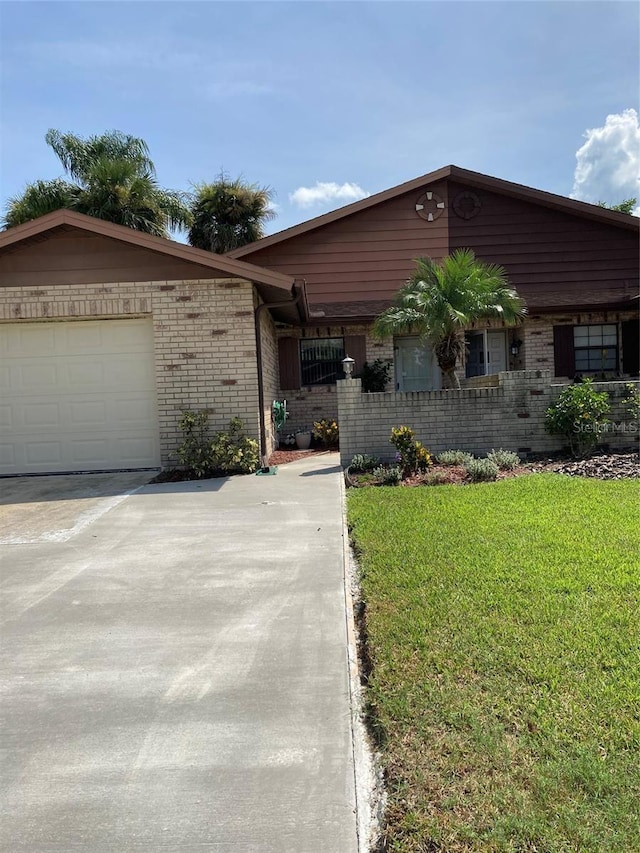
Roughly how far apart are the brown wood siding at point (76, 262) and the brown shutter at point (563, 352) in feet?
32.1

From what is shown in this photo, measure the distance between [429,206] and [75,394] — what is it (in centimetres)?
993

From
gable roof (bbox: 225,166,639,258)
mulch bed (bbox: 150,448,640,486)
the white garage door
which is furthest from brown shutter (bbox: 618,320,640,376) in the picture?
the white garage door

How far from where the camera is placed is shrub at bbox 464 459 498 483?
827cm

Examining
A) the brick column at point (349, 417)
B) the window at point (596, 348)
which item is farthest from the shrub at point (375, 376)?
the window at point (596, 348)

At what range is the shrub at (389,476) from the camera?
8320 mm

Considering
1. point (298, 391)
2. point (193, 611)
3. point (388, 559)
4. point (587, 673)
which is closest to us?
point (587, 673)

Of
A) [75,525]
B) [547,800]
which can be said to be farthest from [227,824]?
[75,525]

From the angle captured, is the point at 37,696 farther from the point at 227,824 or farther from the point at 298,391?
the point at 298,391

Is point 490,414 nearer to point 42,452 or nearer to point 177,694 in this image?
point 42,452

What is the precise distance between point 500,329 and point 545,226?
2.78 metres

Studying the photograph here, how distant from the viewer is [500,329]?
15.4 m

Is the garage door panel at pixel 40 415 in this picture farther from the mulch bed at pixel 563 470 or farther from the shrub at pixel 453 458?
the shrub at pixel 453 458

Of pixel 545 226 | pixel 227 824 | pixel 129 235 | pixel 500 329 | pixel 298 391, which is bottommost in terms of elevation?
pixel 227 824

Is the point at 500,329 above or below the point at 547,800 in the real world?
above
